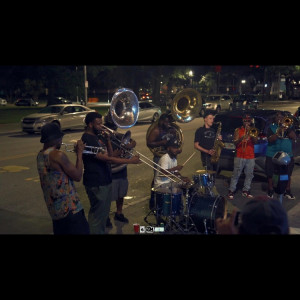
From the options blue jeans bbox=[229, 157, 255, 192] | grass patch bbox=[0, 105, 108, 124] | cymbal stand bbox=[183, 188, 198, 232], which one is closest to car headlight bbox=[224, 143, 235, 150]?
blue jeans bbox=[229, 157, 255, 192]

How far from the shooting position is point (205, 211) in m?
5.15

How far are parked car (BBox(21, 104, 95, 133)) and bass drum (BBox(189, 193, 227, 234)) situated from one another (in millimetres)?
13561

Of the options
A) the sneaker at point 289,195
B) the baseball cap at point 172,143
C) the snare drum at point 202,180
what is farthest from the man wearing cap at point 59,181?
the sneaker at point 289,195

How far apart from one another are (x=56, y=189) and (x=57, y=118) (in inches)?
585

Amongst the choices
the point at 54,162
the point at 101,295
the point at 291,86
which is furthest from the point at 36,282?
the point at 291,86

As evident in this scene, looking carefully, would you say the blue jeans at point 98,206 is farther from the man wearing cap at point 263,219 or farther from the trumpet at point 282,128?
the trumpet at point 282,128

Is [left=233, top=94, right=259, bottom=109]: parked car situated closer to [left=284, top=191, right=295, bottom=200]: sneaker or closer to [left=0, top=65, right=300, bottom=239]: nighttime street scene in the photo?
[left=0, top=65, right=300, bottom=239]: nighttime street scene

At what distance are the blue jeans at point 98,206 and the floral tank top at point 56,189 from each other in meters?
0.77

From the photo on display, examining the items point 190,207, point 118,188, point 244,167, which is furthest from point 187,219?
point 244,167

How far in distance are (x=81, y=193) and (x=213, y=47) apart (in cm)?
414

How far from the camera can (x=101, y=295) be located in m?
3.40

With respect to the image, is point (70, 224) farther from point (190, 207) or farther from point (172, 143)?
point (172, 143)

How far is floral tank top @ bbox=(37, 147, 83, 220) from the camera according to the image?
13.1ft

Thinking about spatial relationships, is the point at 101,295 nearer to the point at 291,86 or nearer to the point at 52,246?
the point at 52,246
